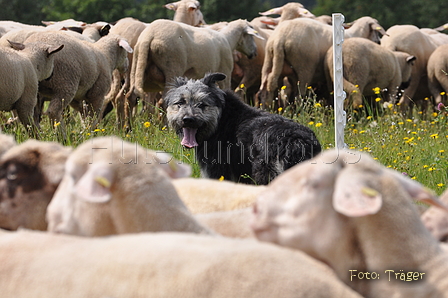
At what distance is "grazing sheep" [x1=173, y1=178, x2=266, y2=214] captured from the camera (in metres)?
2.82

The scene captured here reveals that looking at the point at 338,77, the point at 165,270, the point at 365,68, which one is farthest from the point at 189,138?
the point at 365,68

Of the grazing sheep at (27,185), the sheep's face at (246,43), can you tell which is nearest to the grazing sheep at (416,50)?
the sheep's face at (246,43)

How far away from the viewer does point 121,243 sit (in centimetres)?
186

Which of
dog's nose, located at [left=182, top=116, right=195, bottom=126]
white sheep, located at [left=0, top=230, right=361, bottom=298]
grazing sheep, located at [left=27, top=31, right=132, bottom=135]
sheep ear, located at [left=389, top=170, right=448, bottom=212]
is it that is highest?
sheep ear, located at [left=389, top=170, right=448, bottom=212]

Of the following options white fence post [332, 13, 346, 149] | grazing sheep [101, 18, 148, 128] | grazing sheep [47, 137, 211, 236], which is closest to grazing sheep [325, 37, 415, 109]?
grazing sheep [101, 18, 148, 128]

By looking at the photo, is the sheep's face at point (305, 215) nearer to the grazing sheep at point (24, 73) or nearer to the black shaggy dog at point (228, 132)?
the black shaggy dog at point (228, 132)

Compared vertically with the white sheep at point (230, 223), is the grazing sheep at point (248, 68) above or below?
below

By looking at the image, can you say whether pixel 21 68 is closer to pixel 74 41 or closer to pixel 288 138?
pixel 74 41

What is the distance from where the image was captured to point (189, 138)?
5.84 m

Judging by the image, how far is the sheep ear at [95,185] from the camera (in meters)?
1.95

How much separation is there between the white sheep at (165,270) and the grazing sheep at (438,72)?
10610 mm

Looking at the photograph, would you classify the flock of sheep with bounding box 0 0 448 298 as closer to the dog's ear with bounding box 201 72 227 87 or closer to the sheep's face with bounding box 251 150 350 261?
the sheep's face with bounding box 251 150 350 261

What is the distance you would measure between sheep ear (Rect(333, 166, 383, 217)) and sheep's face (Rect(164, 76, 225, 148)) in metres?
3.77

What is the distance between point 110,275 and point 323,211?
0.65 metres
